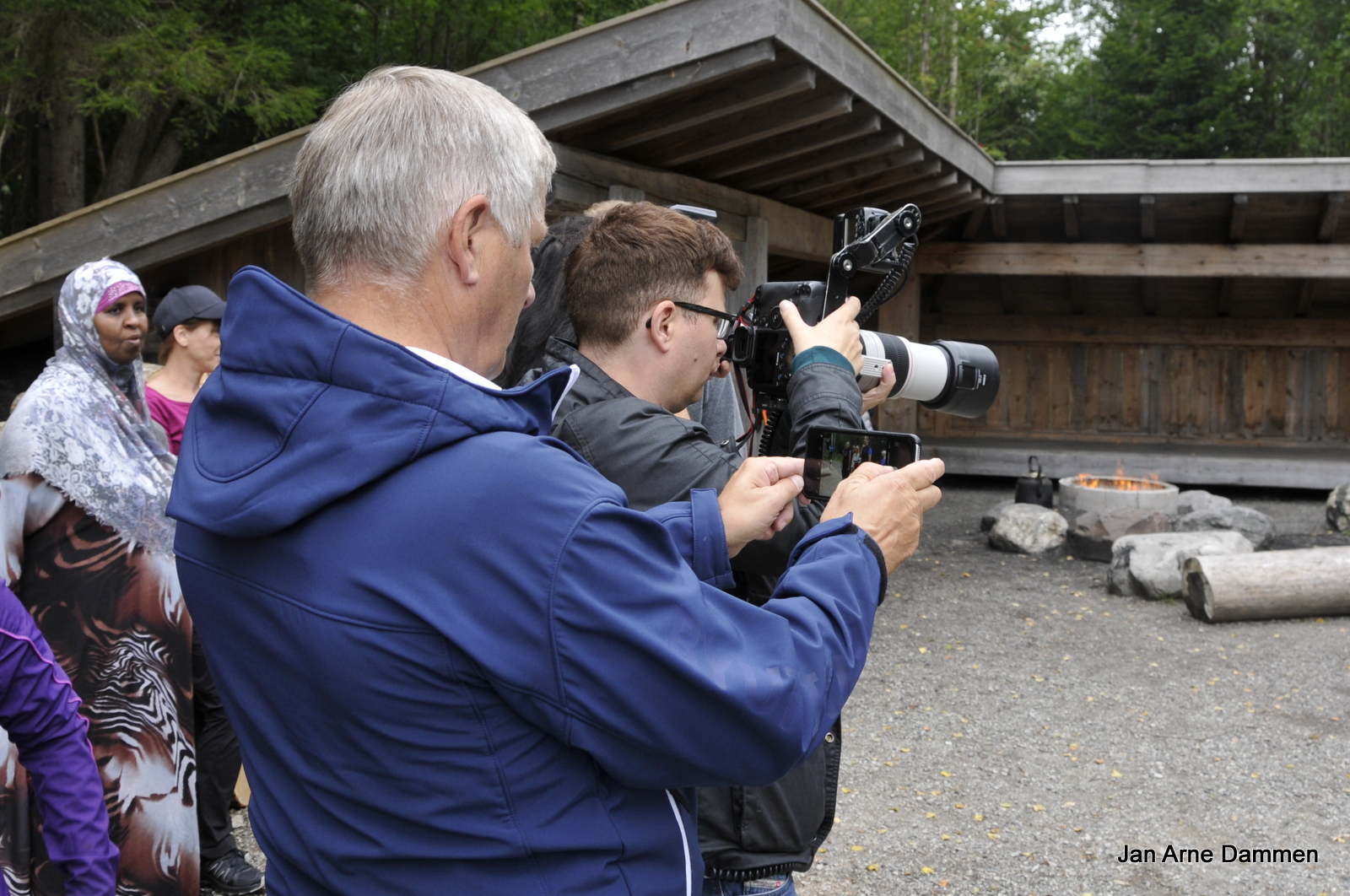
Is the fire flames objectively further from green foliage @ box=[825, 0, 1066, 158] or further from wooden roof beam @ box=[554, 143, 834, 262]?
green foliage @ box=[825, 0, 1066, 158]

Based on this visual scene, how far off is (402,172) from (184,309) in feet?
9.31

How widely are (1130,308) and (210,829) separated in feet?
37.1

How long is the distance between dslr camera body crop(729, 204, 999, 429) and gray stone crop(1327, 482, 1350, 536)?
821 cm

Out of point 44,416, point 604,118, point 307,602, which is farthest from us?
point 604,118

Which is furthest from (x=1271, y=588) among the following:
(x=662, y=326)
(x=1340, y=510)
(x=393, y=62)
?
(x=393, y=62)

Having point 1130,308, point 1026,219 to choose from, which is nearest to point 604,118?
point 1026,219

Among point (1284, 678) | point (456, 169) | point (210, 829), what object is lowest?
point (1284, 678)

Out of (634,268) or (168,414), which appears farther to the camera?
(168,414)

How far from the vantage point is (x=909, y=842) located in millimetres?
3564

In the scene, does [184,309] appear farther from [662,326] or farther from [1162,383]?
[1162,383]

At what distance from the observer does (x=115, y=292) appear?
2.86 m

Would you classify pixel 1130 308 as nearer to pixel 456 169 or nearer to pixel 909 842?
pixel 909 842

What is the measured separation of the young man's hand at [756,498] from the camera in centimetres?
127

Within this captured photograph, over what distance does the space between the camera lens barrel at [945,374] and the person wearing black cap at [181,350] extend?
2.40 m
